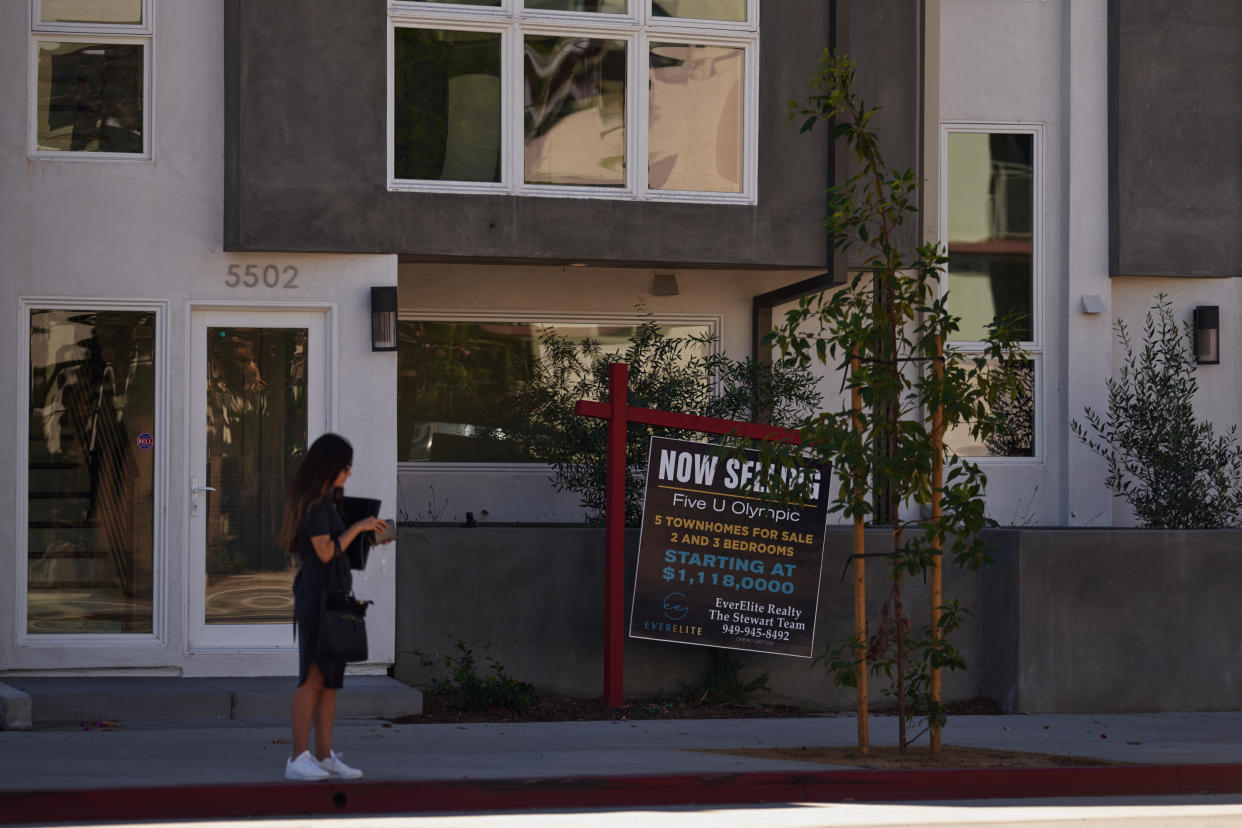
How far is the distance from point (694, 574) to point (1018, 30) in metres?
6.61

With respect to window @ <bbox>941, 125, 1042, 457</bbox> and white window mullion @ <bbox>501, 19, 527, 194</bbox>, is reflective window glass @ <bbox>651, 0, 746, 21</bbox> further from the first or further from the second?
window @ <bbox>941, 125, 1042, 457</bbox>

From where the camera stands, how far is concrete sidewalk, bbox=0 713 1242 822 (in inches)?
297

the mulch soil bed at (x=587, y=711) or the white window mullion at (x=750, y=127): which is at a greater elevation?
the white window mullion at (x=750, y=127)

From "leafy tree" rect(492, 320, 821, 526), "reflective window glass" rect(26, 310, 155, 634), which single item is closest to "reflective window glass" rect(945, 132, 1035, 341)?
"leafy tree" rect(492, 320, 821, 526)

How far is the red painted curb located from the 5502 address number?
4.69 meters

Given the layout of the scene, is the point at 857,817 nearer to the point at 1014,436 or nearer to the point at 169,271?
the point at 169,271

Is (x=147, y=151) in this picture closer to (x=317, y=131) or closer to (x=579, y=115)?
(x=317, y=131)

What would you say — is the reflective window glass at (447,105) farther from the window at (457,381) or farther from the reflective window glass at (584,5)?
the window at (457,381)

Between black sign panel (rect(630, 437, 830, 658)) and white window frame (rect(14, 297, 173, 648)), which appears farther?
black sign panel (rect(630, 437, 830, 658))

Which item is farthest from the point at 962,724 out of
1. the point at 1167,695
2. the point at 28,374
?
the point at 28,374

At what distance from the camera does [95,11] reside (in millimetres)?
11250

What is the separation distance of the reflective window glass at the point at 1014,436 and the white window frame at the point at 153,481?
285 inches

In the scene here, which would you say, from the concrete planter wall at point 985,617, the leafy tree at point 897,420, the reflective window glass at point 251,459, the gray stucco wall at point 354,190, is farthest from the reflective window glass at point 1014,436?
the reflective window glass at point 251,459

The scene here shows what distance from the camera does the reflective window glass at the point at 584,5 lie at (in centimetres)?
1165
